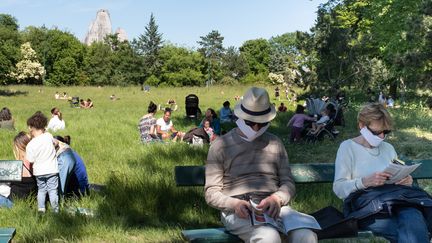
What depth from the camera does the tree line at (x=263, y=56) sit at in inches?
947

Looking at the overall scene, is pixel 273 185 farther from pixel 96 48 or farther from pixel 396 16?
pixel 96 48

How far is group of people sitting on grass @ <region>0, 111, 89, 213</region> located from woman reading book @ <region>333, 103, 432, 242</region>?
327 centimetres

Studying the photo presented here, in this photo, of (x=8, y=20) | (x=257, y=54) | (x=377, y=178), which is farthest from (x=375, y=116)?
(x=257, y=54)

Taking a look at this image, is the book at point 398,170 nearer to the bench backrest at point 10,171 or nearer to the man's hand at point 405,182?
the man's hand at point 405,182

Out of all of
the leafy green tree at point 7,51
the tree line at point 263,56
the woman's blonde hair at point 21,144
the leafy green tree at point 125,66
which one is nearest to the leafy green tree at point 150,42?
the tree line at point 263,56

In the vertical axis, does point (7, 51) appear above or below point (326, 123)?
above

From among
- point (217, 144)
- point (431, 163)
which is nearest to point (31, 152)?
point (217, 144)

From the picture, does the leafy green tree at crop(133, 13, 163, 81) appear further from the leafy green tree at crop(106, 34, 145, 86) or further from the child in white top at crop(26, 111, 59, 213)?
the child in white top at crop(26, 111, 59, 213)

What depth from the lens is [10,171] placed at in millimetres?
4988

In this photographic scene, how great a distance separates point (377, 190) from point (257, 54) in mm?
100851

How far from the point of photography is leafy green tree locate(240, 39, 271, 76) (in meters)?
101

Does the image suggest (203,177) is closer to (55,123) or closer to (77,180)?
(77,180)

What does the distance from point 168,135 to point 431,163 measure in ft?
30.7

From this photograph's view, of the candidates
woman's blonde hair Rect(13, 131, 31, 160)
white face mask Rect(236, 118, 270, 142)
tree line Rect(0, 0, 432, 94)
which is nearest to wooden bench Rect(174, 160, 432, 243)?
white face mask Rect(236, 118, 270, 142)
